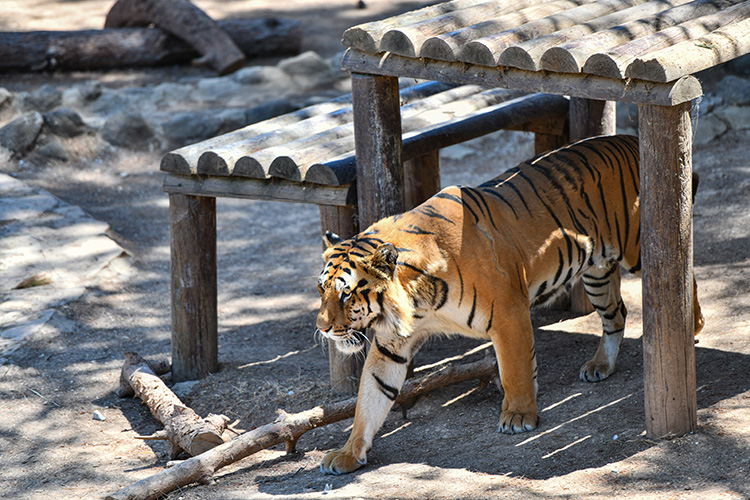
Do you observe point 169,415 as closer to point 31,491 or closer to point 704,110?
point 31,491

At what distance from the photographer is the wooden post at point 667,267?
10.4 ft

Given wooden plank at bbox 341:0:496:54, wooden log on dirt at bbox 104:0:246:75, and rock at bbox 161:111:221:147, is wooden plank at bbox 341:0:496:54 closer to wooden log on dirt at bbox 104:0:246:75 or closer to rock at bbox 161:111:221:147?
rock at bbox 161:111:221:147

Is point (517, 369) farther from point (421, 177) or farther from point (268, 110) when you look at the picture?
point (268, 110)

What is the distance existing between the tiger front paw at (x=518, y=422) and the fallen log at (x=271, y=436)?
19.6 inches

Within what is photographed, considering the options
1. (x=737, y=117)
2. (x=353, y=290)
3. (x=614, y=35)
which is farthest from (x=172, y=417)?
(x=737, y=117)

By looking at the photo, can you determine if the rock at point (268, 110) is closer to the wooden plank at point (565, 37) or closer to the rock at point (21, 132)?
the rock at point (21, 132)

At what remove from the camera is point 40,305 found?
5.79 m

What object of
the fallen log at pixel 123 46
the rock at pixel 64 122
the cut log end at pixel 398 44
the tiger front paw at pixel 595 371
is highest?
the fallen log at pixel 123 46

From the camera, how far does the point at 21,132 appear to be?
8.45 m

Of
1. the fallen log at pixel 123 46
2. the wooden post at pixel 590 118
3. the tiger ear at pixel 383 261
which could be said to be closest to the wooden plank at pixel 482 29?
the tiger ear at pixel 383 261

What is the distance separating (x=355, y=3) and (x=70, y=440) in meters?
9.85

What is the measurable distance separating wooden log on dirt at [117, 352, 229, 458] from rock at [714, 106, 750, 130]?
6415 millimetres

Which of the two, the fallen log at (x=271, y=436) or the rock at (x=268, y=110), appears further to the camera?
the rock at (x=268, y=110)

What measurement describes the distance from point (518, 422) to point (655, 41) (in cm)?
183
